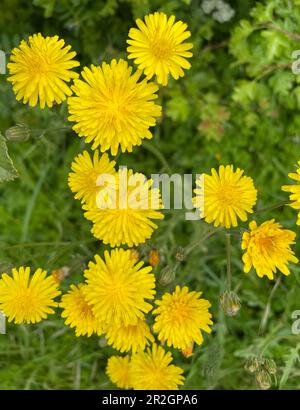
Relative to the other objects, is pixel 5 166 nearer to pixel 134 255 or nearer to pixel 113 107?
pixel 113 107

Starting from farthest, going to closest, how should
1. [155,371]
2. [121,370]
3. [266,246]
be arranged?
[121,370] < [155,371] < [266,246]

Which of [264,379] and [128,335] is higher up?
[128,335]

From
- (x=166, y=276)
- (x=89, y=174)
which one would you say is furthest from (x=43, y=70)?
(x=166, y=276)

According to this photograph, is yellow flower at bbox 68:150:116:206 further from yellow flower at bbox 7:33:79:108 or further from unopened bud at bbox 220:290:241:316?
unopened bud at bbox 220:290:241:316

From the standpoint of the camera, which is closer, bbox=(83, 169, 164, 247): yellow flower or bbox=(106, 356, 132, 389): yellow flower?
bbox=(83, 169, 164, 247): yellow flower
